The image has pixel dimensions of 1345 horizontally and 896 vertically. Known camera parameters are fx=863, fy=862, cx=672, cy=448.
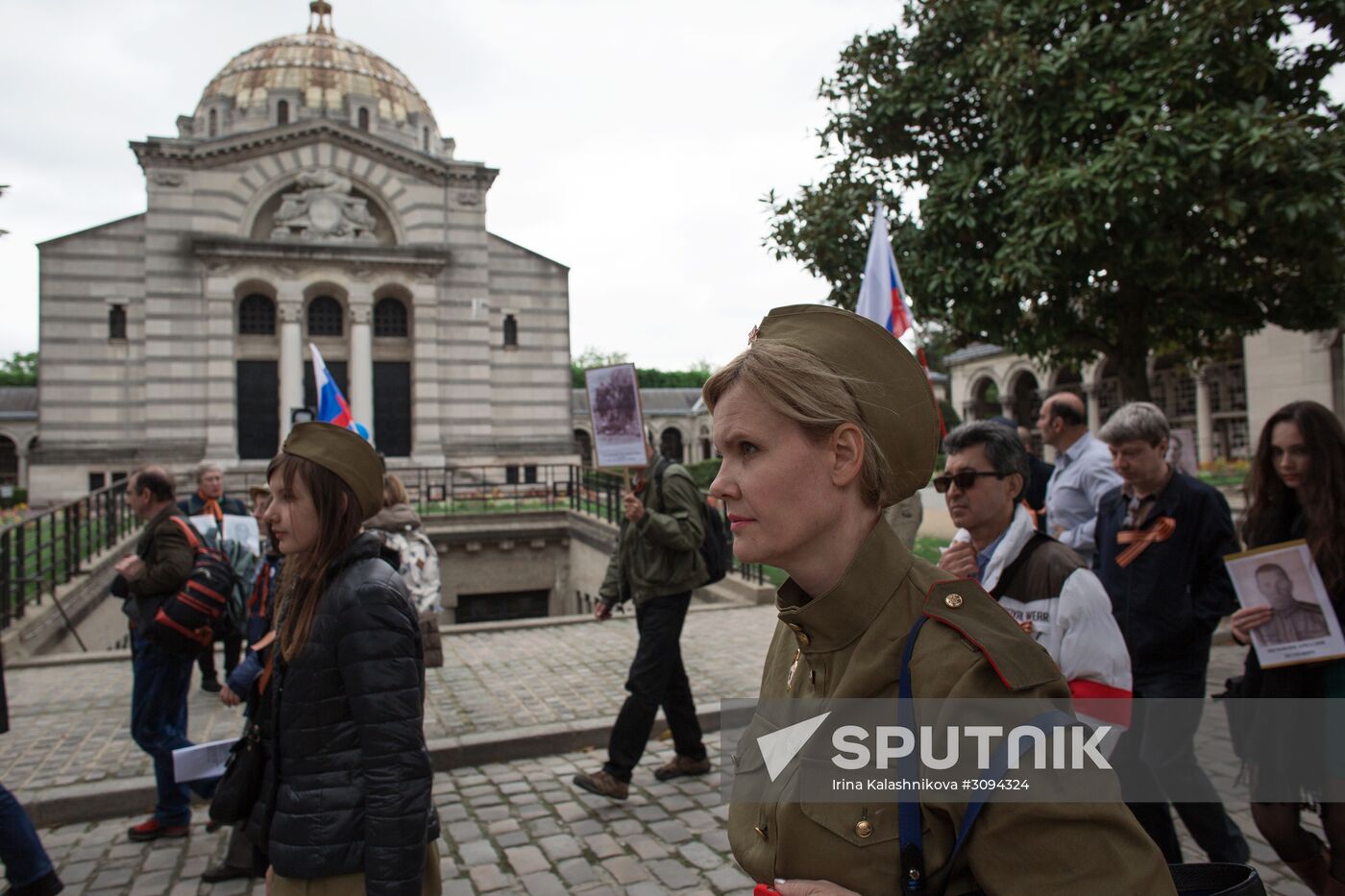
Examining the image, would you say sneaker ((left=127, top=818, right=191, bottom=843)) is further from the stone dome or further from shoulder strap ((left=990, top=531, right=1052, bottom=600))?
the stone dome

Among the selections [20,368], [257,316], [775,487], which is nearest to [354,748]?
[775,487]

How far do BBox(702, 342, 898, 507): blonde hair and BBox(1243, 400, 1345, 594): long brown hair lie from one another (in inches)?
116

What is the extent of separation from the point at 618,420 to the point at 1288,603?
3.93m

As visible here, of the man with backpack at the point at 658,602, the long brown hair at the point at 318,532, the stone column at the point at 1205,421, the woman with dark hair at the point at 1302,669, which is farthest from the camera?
the stone column at the point at 1205,421

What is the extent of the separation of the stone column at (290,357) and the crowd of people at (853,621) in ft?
77.1

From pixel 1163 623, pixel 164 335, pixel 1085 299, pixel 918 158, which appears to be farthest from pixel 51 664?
pixel 164 335

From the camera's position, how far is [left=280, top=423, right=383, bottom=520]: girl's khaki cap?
295cm

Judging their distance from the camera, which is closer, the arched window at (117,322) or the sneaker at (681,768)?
the sneaker at (681,768)

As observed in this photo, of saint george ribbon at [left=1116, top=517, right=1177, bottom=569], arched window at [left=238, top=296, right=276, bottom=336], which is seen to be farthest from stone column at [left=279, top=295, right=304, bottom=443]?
saint george ribbon at [left=1116, top=517, right=1177, bottom=569]

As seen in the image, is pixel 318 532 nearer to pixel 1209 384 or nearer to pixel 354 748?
pixel 354 748

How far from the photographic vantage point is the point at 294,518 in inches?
115

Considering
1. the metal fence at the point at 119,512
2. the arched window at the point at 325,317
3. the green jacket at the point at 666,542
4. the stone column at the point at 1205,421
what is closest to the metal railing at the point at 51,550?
the metal fence at the point at 119,512

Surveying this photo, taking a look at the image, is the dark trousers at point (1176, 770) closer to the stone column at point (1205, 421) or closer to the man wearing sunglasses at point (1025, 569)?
the man wearing sunglasses at point (1025, 569)

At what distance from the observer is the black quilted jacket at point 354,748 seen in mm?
2533
